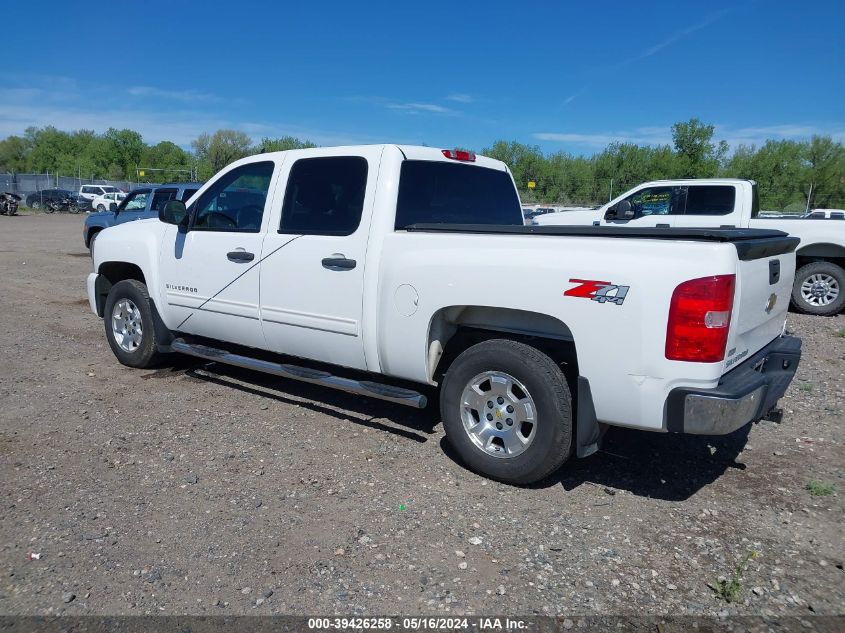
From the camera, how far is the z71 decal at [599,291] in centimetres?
339

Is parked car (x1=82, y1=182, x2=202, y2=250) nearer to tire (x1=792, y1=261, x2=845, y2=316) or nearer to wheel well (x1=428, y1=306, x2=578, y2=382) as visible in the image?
wheel well (x1=428, y1=306, x2=578, y2=382)

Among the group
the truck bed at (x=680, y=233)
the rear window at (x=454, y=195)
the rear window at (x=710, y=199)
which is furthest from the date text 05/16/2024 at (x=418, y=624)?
the rear window at (x=710, y=199)

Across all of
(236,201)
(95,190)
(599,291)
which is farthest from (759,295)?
(95,190)

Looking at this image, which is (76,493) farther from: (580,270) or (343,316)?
(580,270)

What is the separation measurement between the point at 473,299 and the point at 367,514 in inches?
55.0

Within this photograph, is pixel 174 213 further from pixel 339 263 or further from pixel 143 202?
pixel 143 202

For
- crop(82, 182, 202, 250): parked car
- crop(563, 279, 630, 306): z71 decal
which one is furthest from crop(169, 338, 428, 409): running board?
crop(82, 182, 202, 250): parked car

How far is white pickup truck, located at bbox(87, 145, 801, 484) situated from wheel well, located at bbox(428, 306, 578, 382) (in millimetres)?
13

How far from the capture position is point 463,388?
411 centimetres

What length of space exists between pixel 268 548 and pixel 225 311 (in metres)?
2.56

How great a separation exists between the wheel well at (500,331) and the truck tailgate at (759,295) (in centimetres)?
88

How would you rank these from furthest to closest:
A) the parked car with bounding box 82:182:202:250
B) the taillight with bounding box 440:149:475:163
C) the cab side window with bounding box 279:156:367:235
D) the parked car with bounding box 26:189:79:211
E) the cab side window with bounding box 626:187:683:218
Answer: the parked car with bounding box 26:189:79:211 < the parked car with bounding box 82:182:202:250 < the cab side window with bounding box 626:187:683:218 < the taillight with bounding box 440:149:475:163 < the cab side window with bounding box 279:156:367:235

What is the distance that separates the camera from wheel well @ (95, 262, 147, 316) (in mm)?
6518

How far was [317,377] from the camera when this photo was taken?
16.0 feet
